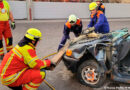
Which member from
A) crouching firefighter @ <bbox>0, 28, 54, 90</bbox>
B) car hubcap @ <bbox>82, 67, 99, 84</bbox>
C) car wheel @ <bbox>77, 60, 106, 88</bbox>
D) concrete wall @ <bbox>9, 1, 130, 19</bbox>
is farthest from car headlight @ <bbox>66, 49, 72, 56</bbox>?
concrete wall @ <bbox>9, 1, 130, 19</bbox>

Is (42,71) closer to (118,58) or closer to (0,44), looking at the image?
(118,58)

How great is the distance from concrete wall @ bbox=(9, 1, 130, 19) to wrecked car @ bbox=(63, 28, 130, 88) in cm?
836

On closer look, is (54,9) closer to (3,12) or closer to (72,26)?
(3,12)

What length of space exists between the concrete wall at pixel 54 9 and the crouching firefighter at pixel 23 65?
8.68 meters

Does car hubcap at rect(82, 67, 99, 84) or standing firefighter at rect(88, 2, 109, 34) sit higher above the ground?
standing firefighter at rect(88, 2, 109, 34)

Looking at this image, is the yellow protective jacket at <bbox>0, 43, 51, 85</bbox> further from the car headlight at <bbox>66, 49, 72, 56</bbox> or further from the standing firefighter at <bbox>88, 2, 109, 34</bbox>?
the standing firefighter at <bbox>88, 2, 109, 34</bbox>

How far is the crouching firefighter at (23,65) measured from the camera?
124 inches

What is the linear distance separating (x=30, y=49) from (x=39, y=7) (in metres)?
8.98

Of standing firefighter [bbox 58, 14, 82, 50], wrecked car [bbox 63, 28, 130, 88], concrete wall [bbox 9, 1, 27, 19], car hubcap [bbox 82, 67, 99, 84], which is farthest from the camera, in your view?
concrete wall [bbox 9, 1, 27, 19]

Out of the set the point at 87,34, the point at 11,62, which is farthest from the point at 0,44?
the point at 87,34

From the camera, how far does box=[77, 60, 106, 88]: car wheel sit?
3.61 metres

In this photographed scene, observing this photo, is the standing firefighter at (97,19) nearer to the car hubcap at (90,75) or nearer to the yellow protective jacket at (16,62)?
the car hubcap at (90,75)

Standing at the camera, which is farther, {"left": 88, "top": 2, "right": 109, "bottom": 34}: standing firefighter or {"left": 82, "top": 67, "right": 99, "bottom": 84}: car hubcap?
{"left": 88, "top": 2, "right": 109, "bottom": 34}: standing firefighter

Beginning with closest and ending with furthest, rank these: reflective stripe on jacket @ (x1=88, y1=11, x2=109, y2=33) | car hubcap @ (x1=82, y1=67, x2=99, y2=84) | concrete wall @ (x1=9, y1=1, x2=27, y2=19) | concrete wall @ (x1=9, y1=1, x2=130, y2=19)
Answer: car hubcap @ (x1=82, y1=67, x2=99, y2=84) → reflective stripe on jacket @ (x1=88, y1=11, x2=109, y2=33) → concrete wall @ (x1=9, y1=1, x2=27, y2=19) → concrete wall @ (x1=9, y1=1, x2=130, y2=19)
